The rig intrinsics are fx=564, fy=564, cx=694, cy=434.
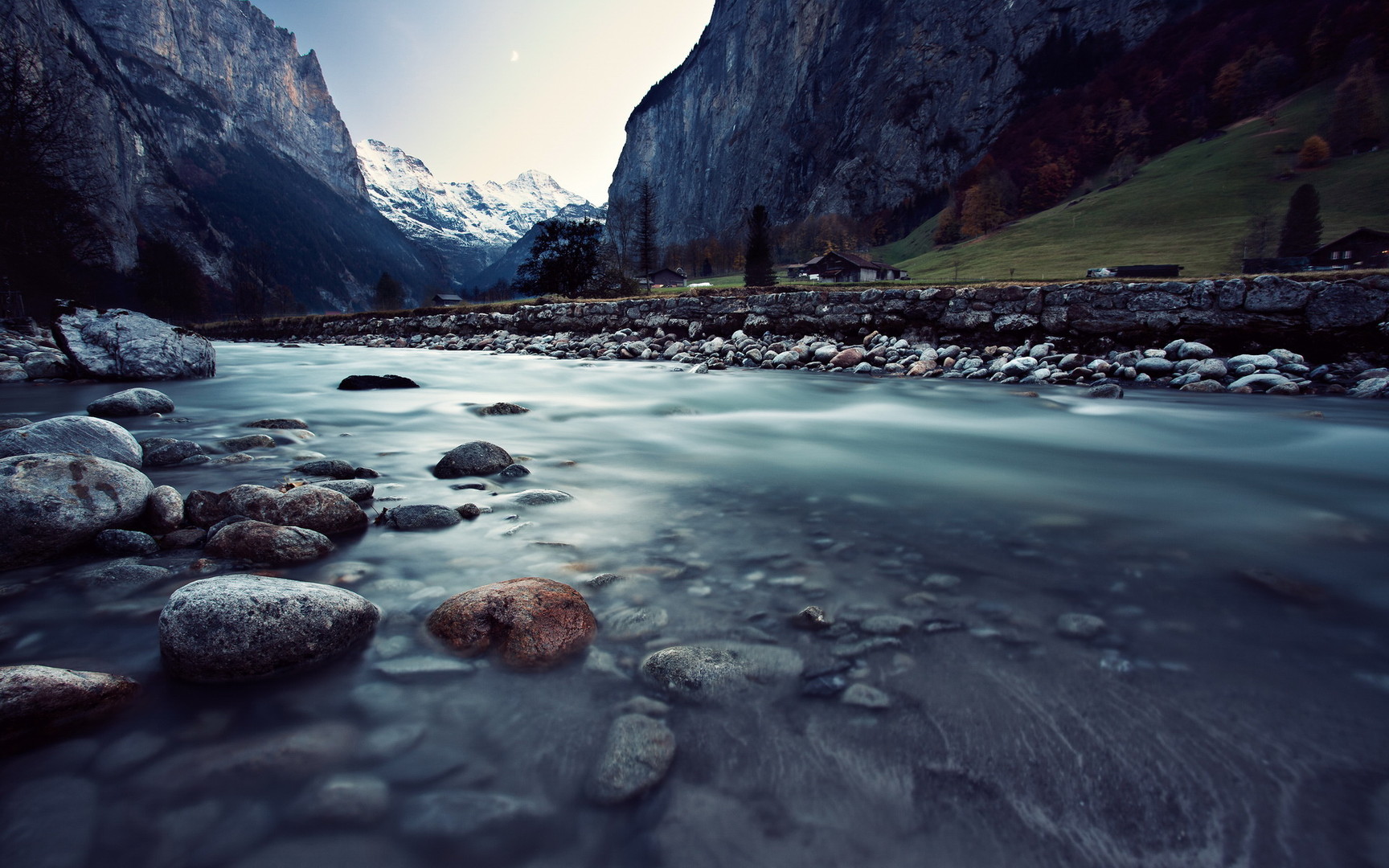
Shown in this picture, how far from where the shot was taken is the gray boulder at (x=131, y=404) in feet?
A: 20.4

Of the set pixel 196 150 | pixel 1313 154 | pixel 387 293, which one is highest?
pixel 196 150

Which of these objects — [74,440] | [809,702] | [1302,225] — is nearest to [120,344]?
[74,440]

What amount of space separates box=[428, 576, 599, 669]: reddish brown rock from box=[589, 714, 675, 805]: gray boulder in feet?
1.51

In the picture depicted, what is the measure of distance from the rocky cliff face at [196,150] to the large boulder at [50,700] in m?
79.7

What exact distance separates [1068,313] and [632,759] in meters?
13.0

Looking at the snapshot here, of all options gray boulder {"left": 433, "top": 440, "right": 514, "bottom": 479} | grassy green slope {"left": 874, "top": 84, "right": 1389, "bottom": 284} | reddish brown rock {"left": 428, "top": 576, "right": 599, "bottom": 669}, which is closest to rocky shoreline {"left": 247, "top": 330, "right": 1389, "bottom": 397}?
gray boulder {"left": 433, "top": 440, "right": 514, "bottom": 479}

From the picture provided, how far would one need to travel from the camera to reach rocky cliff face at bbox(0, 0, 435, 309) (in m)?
71.3

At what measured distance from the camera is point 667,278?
78438mm

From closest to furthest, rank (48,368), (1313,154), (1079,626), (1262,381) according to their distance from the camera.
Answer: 1. (1079,626)
2. (1262,381)
3. (48,368)
4. (1313,154)

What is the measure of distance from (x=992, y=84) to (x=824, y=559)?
408ft

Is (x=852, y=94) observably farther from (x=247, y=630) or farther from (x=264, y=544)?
(x=247, y=630)

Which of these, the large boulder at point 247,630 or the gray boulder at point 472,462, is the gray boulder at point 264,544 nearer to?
the large boulder at point 247,630

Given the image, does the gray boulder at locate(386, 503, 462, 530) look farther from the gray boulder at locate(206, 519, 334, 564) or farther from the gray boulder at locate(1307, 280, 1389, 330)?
the gray boulder at locate(1307, 280, 1389, 330)

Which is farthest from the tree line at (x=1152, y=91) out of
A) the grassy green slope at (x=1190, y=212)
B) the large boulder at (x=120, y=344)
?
the large boulder at (x=120, y=344)
